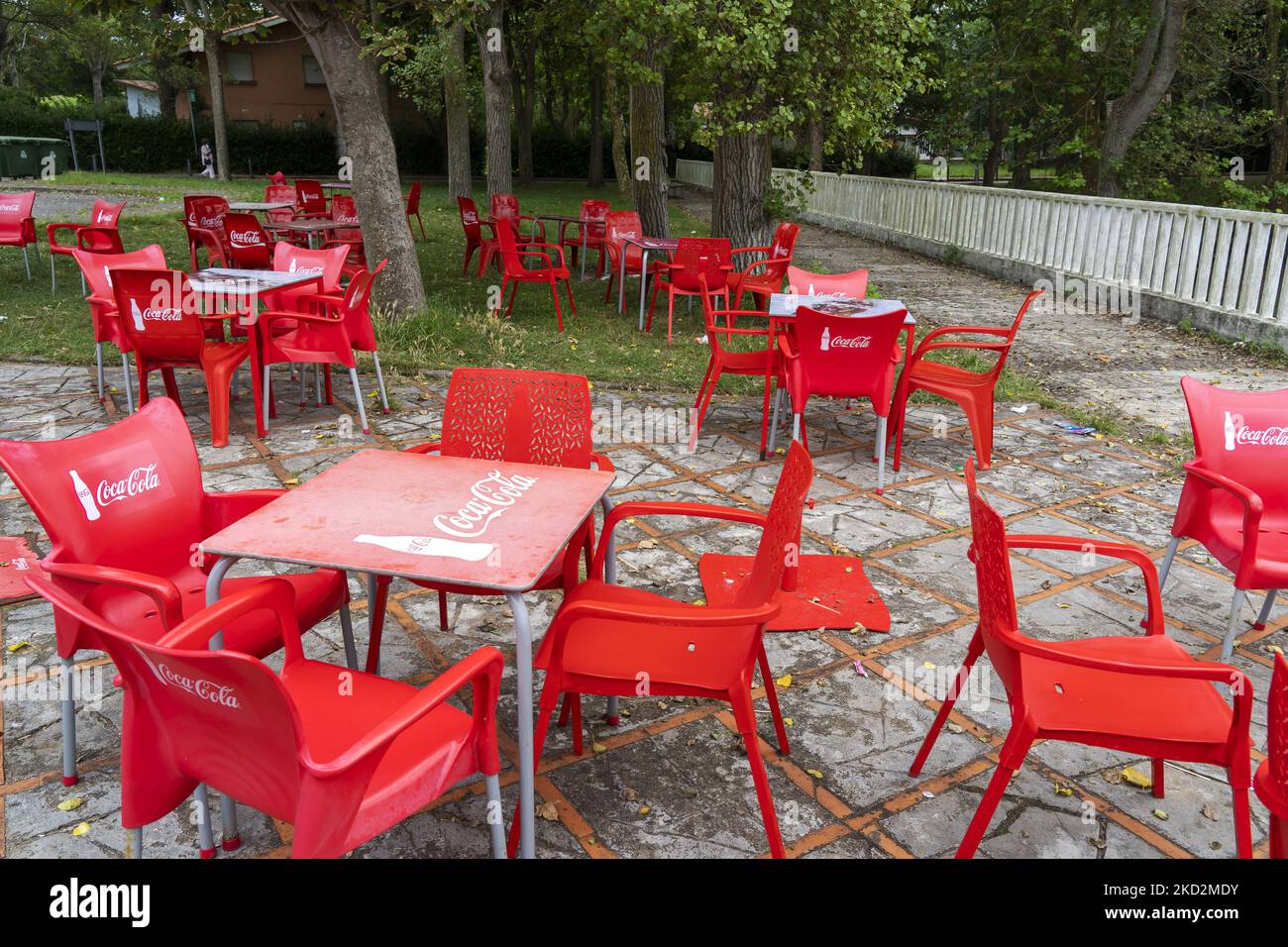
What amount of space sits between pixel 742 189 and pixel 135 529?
950 cm

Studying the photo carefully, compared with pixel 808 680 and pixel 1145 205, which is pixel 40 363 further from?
pixel 1145 205

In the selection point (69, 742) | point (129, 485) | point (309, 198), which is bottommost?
point (69, 742)

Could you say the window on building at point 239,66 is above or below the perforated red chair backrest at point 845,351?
above

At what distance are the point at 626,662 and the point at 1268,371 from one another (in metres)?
7.89

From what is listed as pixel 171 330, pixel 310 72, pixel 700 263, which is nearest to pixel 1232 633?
pixel 171 330

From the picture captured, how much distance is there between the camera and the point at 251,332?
20.2 feet

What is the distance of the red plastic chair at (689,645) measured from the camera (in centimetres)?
246

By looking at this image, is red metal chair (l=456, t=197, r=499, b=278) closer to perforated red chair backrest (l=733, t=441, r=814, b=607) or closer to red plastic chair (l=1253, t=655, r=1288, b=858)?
perforated red chair backrest (l=733, t=441, r=814, b=607)

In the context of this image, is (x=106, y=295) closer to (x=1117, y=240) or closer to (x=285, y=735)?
(x=285, y=735)

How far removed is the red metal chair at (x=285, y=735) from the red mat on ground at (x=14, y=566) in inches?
88.0

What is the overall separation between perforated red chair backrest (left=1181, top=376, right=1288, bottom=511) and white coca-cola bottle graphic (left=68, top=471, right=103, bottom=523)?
3755 mm

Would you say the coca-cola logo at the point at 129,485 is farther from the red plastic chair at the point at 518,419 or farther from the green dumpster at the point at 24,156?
the green dumpster at the point at 24,156

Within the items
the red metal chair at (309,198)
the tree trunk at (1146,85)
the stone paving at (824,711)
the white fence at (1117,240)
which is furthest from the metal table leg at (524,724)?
the tree trunk at (1146,85)

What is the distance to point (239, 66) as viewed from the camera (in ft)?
116
